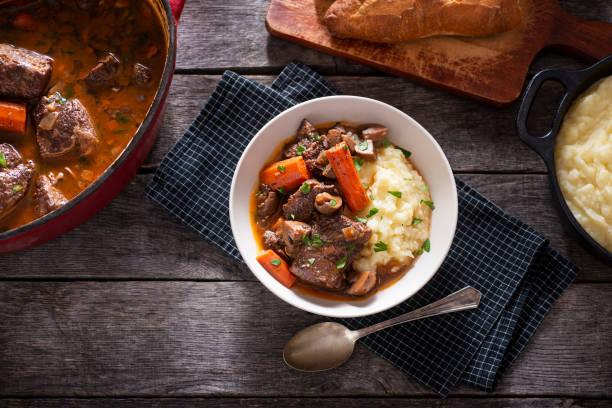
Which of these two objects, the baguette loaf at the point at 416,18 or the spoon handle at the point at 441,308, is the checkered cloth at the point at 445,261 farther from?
the baguette loaf at the point at 416,18

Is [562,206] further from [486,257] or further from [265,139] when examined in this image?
[265,139]

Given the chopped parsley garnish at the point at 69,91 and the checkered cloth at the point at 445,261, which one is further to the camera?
the checkered cloth at the point at 445,261

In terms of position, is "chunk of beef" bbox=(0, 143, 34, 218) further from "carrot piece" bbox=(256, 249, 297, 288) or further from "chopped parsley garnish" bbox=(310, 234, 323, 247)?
"chopped parsley garnish" bbox=(310, 234, 323, 247)

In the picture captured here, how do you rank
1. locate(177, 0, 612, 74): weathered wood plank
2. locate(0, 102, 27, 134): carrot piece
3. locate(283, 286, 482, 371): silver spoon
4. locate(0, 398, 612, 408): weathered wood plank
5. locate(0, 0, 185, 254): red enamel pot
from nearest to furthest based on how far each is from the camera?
1. locate(0, 0, 185, 254): red enamel pot
2. locate(0, 102, 27, 134): carrot piece
3. locate(283, 286, 482, 371): silver spoon
4. locate(0, 398, 612, 408): weathered wood plank
5. locate(177, 0, 612, 74): weathered wood plank

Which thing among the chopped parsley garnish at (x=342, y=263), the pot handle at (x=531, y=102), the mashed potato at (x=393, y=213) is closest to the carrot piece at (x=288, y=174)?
the mashed potato at (x=393, y=213)

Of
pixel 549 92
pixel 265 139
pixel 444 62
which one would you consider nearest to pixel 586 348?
pixel 549 92

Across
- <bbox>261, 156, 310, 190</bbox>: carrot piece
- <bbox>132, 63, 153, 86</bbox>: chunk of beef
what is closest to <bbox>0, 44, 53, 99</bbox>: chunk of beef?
<bbox>132, 63, 153, 86</bbox>: chunk of beef
